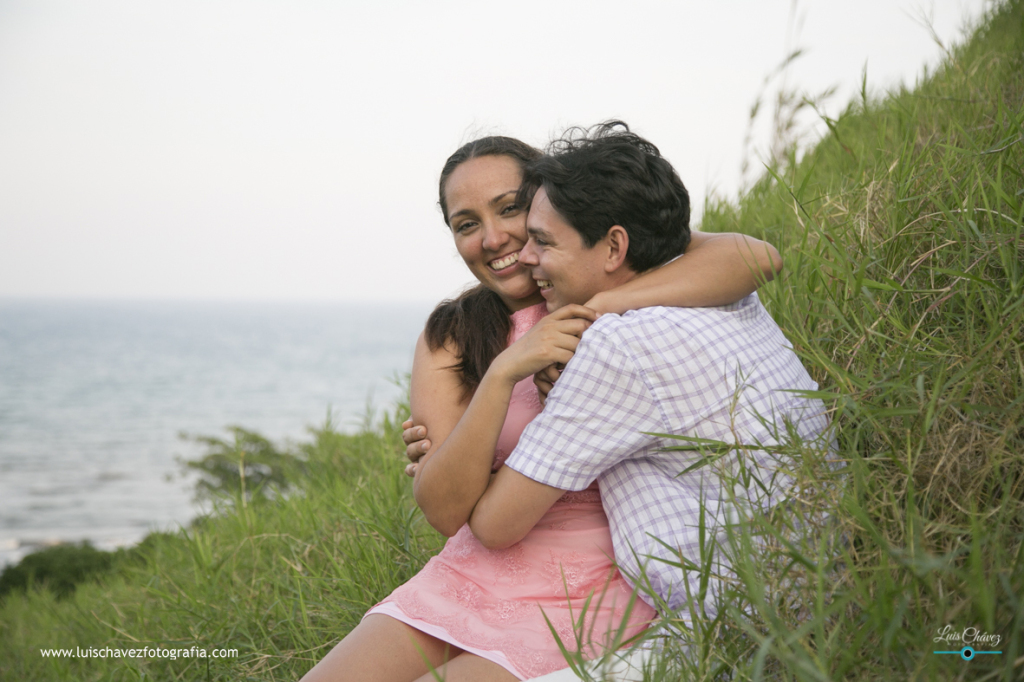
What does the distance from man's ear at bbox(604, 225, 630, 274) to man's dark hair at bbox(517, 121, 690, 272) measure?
0.06 ft

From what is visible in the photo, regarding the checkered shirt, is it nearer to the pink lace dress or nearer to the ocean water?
the pink lace dress

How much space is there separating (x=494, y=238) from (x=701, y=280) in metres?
0.95

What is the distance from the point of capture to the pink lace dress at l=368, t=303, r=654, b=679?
1929mm

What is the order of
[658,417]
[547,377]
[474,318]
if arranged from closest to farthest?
[658,417], [547,377], [474,318]

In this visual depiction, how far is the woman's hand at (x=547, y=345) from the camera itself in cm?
194

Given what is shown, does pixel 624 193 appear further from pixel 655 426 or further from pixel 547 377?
pixel 655 426

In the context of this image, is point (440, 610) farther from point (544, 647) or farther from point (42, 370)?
point (42, 370)

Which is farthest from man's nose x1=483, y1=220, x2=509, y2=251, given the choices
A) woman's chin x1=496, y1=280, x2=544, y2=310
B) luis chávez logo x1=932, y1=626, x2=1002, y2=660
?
luis chávez logo x1=932, y1=626, x2=1002, y2=660

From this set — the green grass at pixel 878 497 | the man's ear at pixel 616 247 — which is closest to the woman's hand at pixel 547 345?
the man's ear at pixel 616 247

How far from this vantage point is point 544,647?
1.92 metres

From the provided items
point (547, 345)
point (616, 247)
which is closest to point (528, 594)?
point (547, 345)

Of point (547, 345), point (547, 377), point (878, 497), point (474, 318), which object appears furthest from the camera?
point (474, 318)

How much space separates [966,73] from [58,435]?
Answer: 134 ft

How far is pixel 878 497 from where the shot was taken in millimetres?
1611
